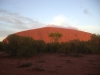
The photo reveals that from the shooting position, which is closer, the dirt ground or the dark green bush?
the dirt ground

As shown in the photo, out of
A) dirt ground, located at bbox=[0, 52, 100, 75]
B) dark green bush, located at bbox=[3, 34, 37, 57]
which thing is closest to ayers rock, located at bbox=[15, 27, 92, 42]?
dark green bush, located at bbox=[3, 34, 37, 57]

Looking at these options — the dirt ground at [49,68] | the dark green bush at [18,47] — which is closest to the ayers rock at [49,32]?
the dark green bush at [18,47]

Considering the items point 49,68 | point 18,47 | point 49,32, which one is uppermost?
point 49,32

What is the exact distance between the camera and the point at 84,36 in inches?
2719

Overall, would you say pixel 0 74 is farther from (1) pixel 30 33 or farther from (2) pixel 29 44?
(1) pixel 30 33

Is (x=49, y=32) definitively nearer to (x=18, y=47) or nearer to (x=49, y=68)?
(x=18, y=47)

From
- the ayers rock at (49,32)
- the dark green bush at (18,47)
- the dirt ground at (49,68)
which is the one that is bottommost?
the dirt ground at (49,68)

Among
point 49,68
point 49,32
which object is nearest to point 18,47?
point 49,68

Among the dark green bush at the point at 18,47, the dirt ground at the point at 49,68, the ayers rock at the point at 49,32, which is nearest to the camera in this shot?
the dirt ground at the point at 49,68

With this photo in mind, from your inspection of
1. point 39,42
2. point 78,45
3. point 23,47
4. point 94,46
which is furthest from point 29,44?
point 78,45

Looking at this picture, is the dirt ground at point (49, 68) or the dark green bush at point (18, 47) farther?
the dark green bush at point (18, 47)

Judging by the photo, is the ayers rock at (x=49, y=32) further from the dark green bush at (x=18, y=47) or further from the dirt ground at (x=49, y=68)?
the dirt ground at (x=49, y=68)

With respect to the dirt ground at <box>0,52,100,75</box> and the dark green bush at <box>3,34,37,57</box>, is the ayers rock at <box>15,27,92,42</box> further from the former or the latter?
the dirt ground at <box>0,52,100,75</box>

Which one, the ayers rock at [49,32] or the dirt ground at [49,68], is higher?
the ayers rock at [49,32]
